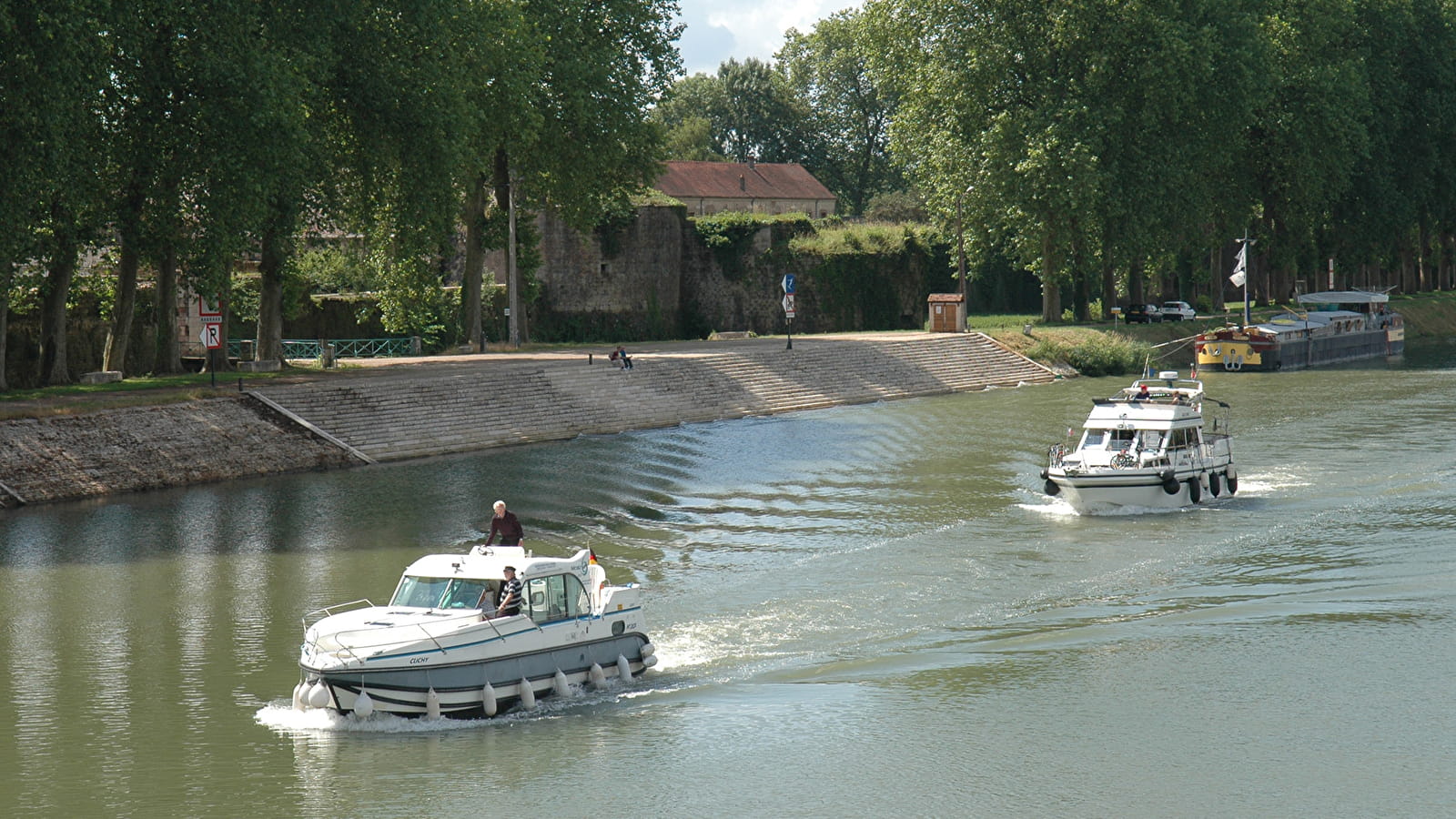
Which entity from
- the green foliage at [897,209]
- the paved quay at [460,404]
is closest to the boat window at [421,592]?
the paved quay at [460,404]

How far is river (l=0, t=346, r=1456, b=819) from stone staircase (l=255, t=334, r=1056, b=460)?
4.90 m

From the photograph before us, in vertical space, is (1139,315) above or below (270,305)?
below

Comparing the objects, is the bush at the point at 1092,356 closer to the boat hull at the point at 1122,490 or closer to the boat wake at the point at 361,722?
the boat hull at the point at 1122,490

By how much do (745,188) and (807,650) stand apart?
293 feet

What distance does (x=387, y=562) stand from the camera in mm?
28188

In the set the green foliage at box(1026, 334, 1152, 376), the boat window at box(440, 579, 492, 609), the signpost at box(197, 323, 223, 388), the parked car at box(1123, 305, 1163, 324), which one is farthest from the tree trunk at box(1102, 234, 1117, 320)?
the boat window at box(440, 579, 492, 609)

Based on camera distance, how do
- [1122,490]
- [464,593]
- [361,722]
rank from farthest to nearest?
[1122,490]
[464,593]
[361,722]

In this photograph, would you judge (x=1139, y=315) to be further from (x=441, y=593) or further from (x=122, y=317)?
(x=441, y=593)

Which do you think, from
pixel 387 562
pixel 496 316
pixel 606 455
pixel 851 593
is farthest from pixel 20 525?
pixel 496 316

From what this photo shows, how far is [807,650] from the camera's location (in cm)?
2266

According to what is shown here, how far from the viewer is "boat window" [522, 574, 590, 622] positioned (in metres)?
20.7

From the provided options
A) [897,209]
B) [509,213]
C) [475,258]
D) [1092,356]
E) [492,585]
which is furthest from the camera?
[897,209]

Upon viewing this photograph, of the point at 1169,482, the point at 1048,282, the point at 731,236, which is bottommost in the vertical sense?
the point at 1169,482

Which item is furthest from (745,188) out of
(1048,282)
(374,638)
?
(374,638)
